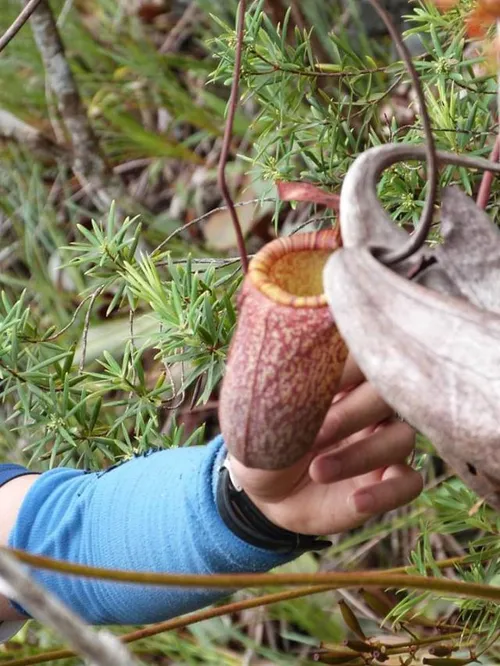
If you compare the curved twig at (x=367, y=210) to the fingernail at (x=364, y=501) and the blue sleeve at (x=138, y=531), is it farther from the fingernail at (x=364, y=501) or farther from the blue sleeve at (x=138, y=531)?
the blue sleeve at (x=138, y=531)

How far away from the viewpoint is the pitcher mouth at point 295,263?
0.53 meters

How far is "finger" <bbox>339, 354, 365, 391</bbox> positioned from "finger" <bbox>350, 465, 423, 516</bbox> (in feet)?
0.30

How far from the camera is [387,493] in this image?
695 mm

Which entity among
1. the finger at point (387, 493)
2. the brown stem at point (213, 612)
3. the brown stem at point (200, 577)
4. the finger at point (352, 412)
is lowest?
the brown stem at point (213, 612)

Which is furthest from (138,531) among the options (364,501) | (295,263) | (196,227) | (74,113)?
(196,227)

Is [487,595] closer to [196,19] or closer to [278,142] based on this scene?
[278,142]

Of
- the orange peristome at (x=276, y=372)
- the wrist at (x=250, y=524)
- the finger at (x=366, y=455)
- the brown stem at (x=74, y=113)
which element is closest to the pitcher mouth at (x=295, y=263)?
the orange peristome at (x=276, y=372)

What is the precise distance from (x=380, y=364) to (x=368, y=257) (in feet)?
0.18

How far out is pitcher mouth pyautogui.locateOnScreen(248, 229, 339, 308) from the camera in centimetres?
53

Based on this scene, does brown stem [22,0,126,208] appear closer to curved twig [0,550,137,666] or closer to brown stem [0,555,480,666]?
brown stem [0,555,480,666]

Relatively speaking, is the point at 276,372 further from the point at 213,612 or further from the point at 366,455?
the point at 213,612

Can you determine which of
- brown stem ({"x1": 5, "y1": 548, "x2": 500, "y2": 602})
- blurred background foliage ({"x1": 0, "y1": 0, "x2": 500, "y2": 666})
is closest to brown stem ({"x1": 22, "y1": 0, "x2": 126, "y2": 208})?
blurred background foliage ({"x1": 0, "y1": 0, "x2": 500, "y2": 666})

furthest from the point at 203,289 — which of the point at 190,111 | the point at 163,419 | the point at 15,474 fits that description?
the point at 190,111

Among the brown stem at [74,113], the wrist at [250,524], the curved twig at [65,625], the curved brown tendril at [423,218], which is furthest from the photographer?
the brown stem at [74,113]
